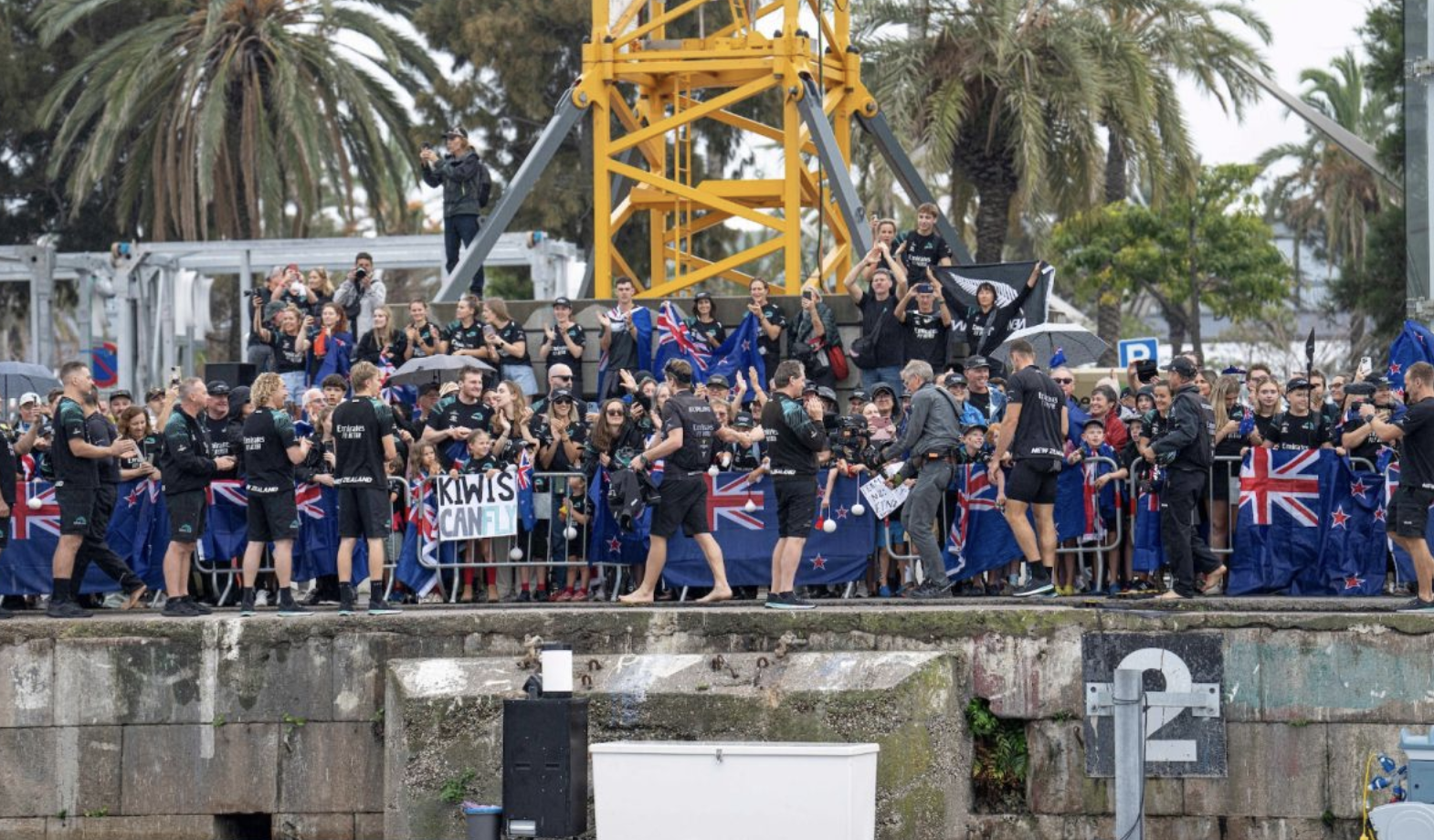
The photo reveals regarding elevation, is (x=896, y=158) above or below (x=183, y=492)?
above

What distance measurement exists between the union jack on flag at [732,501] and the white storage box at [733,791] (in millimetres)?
3186

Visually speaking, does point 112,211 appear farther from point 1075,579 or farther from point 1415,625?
point 1415,625

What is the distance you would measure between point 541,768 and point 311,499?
12.8ft

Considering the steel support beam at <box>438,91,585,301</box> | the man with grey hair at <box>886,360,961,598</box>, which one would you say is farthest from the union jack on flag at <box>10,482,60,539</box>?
the man with grey hair at <box>886,360,961,598</box>

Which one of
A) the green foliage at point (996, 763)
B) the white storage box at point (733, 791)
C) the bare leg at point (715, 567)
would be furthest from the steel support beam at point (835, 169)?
the white storage box at point (733, 791)

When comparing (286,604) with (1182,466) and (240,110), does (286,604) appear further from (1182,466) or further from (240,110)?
(240,110)

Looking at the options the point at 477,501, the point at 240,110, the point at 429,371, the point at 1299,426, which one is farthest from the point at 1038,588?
the point at 240,110

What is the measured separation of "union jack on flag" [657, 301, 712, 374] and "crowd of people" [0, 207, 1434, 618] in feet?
5.60

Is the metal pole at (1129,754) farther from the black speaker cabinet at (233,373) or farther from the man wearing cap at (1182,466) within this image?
the black speaker cabinet at (233,373)

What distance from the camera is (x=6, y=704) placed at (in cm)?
1427

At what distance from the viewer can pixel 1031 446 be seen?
14.3 m

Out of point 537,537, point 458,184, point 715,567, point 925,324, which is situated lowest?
point 715,567

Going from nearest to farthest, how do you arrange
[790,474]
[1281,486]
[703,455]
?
[1281,486]
[790,474]
[703,455]

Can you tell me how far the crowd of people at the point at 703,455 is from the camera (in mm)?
14453
